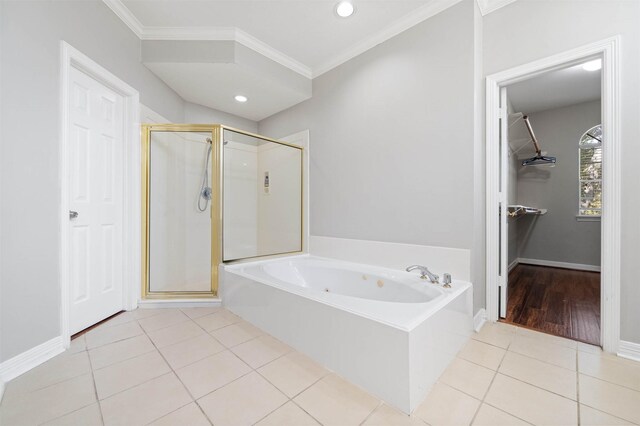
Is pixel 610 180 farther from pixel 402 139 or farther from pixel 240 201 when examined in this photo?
pixel 240 201

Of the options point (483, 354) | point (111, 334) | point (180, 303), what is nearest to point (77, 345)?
point (111, 334)

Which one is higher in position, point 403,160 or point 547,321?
point 403,160

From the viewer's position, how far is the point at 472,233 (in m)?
1.88

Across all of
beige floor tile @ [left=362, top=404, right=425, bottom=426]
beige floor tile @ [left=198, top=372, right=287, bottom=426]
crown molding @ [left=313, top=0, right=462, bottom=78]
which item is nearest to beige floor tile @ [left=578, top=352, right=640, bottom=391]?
beige floor tile @ [left=362, top=404, right=425, bottom=426]

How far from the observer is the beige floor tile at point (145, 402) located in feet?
3.65

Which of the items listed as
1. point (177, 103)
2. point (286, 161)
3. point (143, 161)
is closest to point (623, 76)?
point (286, 161)

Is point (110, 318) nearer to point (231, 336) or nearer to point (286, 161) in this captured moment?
point (231, 336)

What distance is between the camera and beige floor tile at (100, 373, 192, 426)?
1.11 metres

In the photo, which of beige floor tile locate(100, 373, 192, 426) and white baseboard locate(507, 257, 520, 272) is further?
white baseboard locate(507, 257, 520, 272)

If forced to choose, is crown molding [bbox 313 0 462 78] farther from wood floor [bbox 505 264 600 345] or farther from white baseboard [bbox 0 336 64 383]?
white baseboard [bbox 0 336 64 383]

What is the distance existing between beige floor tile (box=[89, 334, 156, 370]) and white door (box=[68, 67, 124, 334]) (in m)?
0.32

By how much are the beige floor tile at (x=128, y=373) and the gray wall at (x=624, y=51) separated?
2708 mm

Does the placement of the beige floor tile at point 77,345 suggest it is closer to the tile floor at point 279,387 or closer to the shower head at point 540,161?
the tile floor at point 279,387

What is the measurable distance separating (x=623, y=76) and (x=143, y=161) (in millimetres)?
3535
